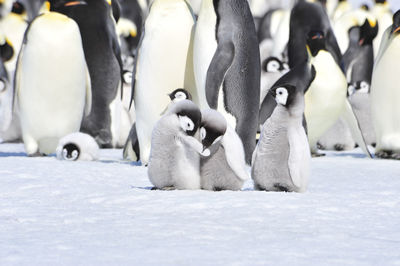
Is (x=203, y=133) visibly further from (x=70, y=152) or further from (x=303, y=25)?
(x=303, y=25)

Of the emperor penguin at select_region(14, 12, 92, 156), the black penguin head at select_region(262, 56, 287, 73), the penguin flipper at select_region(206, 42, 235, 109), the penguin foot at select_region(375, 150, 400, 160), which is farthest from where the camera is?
the black penguin head at select_region(262, 56, 287, 73)

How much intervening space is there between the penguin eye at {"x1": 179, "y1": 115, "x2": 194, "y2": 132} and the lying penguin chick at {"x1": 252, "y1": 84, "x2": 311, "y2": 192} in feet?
1.24

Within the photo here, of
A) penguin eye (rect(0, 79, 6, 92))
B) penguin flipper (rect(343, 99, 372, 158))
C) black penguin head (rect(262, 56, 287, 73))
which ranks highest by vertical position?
black penguin head (rect(262, 56, 287, 73))

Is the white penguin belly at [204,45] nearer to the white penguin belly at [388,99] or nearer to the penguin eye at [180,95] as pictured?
the penguin eye at [180,95]

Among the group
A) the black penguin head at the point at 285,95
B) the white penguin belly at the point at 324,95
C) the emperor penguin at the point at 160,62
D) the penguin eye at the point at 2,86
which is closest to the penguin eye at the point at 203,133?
the black penguin head at the point at 285,95

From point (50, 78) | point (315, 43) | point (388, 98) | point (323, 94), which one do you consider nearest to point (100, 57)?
point (50, 78)

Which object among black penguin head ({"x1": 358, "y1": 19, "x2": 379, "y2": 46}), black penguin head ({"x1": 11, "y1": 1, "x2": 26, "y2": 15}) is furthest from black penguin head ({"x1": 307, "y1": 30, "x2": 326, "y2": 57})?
black penguin head ({"x1": 11, "y1": 1, "x2": 26, "y2": 15})

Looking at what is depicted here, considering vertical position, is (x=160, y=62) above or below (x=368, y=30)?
below

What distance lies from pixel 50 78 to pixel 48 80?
22mm

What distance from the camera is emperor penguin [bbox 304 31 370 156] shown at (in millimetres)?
7102

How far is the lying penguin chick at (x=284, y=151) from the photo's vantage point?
12.6 ft

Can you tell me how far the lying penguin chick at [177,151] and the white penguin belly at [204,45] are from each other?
1.69m

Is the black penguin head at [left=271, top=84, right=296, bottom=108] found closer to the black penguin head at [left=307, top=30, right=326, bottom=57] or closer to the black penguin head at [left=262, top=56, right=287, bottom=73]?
the black penguin head at [left=307, top=30, right=326, bottom=57]

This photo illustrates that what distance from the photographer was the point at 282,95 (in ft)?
13.0
